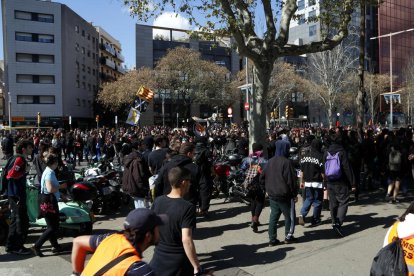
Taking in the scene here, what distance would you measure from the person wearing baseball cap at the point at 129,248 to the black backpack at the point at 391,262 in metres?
1.52

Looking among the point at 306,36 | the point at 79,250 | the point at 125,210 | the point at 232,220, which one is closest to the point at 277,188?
the point at 232,220

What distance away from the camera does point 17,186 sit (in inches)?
252

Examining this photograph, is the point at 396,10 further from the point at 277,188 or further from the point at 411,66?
the point at 277,188

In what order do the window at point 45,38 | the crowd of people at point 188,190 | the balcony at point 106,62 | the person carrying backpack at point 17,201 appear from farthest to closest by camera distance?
the balcony at point 106,62, the window at point 45,38, the person carrying backpack at point 17,201, the crowd of people at point 188,190

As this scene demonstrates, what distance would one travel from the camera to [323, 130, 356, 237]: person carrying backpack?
277 inches

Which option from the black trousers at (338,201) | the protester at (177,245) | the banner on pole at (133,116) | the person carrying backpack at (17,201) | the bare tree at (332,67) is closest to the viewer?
the protester at (177,245)

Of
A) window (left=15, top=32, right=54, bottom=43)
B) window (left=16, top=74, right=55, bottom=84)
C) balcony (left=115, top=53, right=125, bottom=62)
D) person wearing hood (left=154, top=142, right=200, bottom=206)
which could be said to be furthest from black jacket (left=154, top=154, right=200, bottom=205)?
balcony (left=115, top=53, right=125, bottom=62)

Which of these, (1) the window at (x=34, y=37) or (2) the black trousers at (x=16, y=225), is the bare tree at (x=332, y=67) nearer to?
(1) the window at (x=34, y=37)

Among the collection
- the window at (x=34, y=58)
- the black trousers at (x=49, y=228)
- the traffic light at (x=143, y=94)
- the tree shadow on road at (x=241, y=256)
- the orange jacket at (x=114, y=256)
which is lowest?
the tree shadow on road at (x=241, y=256)

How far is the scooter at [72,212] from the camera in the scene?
281 inches

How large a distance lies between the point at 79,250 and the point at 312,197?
5710 mm

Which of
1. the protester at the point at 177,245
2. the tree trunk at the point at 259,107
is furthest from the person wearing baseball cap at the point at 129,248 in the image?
the tree trunk at the point at 259,107

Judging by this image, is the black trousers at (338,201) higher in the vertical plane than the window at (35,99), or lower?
lower

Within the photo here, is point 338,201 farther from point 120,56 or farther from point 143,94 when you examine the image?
point 120,56
